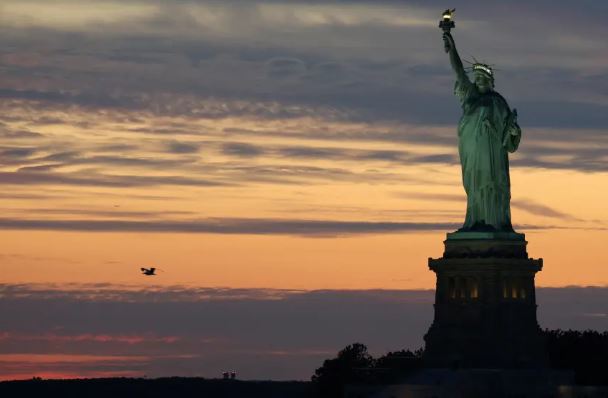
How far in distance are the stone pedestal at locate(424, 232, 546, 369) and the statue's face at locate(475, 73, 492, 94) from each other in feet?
21.6

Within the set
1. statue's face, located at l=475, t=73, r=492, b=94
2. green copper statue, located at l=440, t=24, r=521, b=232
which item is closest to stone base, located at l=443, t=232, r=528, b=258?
green copper statue, located at l=440, t=24, r=521, b=232

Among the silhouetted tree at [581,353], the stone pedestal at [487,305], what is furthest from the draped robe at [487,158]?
the silhouetted tree at [581,353]

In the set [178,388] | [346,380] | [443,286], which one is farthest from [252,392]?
[443,286]

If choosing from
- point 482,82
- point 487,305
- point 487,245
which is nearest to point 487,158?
point 482,82

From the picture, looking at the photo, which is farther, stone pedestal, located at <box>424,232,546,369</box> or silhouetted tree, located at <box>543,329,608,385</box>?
silhouetted tree, located at <box>543,329,608,385</box>

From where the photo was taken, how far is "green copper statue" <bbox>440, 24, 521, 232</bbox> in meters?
115

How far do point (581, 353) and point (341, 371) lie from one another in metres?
11.8

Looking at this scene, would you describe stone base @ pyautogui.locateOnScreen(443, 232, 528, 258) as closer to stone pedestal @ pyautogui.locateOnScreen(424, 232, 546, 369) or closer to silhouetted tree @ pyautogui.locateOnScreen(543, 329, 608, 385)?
stone pedestal @ pyautogui.locateOnScreen(424, 232, 546, 369)

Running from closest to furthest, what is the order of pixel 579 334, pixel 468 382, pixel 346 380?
pixel 468 382 → pixel 346 380 → pixel 579 334

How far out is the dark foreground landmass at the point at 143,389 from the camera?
139m

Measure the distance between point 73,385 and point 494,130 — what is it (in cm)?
3801

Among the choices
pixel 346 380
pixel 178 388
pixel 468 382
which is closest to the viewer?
pixel 468 382

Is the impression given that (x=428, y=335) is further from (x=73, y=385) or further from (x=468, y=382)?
(x=73, y=385)

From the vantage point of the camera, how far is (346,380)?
123 metres
